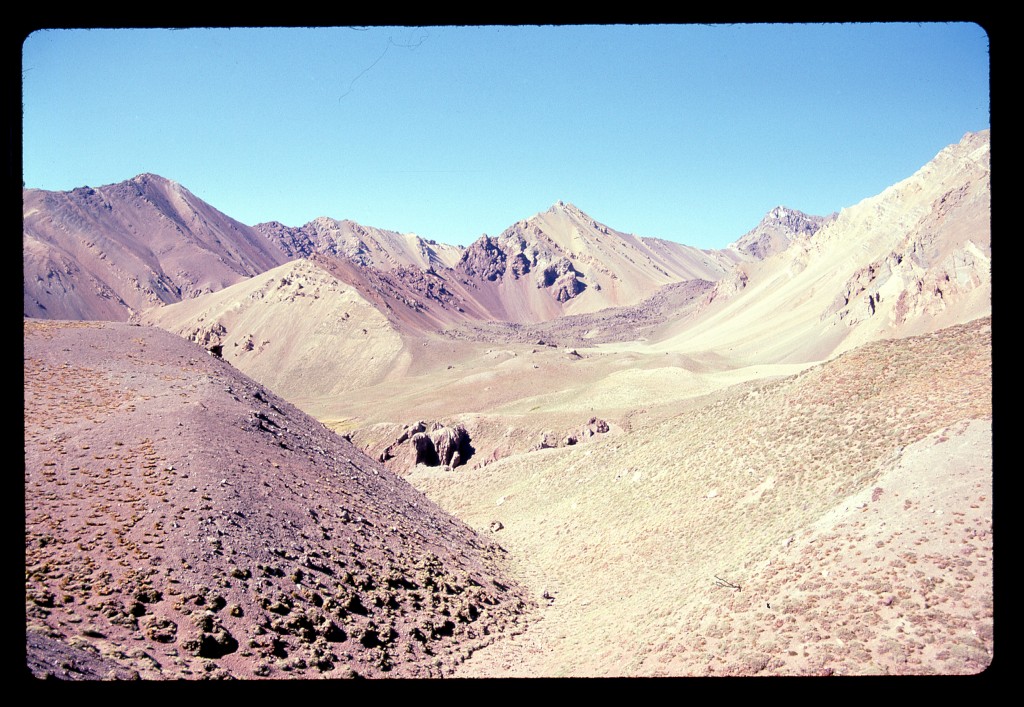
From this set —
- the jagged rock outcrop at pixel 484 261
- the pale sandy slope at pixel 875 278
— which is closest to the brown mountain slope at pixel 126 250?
the jagged rock outcrop at pixel 484 261

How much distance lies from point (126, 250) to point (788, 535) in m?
155

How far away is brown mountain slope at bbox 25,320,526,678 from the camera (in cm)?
765

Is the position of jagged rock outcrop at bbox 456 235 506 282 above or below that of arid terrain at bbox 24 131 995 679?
above

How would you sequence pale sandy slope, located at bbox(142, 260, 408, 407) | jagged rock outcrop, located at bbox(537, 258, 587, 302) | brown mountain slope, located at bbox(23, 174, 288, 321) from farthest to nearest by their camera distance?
jagged rock outcrop, located at bbox(537, 258, 587, 302) < brown mountain slope, located at bbox(23, 174, 288, 321) < pale sandy slope, located at bbox(142, 260, 408, 407)

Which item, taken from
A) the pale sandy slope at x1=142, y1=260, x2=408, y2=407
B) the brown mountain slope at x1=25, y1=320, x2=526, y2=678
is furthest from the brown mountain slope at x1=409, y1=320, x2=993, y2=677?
the pale sandy slope at x1=142, y1=260, x2=408, y2=407

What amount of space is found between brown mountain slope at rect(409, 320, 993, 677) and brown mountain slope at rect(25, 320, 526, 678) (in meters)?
1.77

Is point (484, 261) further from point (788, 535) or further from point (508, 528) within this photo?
point (788, 535)

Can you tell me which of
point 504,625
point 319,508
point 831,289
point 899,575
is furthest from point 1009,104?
point 831,289

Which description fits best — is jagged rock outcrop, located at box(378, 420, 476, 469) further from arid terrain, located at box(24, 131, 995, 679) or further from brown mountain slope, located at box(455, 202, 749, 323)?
brown mountain slope, located at box(455, 202, 749, 323)

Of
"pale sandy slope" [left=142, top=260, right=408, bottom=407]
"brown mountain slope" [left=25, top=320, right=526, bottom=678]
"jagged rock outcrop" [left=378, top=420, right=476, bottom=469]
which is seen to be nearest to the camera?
"brown mountain slope" [left=25, top=320, right=526, bottom=678]

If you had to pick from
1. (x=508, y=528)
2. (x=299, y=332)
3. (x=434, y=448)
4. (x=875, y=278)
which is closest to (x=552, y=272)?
(x=299, y=332)

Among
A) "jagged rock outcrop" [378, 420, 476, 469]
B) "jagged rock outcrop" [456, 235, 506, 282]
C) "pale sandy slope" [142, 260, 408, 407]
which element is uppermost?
"jagged rock outcrop" [456, 235, 506, 282]

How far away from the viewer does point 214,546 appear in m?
9.91

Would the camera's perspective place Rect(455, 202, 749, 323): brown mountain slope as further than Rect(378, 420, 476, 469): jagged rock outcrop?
Yes
